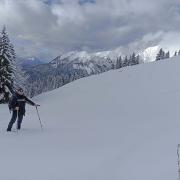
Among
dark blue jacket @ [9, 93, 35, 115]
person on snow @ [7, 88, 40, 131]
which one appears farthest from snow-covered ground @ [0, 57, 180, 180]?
dark blue jacket @ [9, 93, 35, 115]

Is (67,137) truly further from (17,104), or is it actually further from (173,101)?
(173,101)

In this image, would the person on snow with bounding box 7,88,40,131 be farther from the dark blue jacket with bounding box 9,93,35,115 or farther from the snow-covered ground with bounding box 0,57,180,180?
the snow-covered ground with bounding box 0,57,180,180

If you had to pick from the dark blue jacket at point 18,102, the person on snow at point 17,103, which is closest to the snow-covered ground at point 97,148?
the person on snow at point 17,103

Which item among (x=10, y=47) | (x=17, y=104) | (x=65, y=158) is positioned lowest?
(x=65, y=158)

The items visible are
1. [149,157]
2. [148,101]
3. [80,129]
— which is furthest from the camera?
[148,101]

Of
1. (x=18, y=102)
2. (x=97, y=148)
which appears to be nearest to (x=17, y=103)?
(x=18, y=102)

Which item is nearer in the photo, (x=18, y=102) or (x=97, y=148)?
(x=97, y=148)

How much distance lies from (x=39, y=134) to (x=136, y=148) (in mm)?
5496

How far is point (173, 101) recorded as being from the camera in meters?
22.1

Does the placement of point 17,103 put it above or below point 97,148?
above

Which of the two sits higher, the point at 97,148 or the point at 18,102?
the point at 18,102

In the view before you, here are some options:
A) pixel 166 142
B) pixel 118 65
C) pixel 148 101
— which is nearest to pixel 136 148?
pixel 166 142

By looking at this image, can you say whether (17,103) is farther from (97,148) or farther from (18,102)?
(97,148)

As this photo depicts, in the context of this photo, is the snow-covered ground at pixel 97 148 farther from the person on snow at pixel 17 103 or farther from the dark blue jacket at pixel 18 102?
the dark blue jacket at pixel 18 102
